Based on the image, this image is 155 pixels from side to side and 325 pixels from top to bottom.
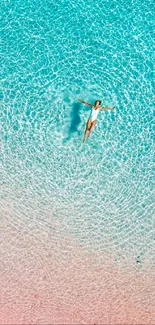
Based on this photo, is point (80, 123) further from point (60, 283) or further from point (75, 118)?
point (60, 283)

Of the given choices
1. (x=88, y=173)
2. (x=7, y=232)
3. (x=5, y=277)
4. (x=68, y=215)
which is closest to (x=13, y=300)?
(x=5, y=277)

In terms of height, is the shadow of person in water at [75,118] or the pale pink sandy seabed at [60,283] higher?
the shadow of person in water at [75,118]

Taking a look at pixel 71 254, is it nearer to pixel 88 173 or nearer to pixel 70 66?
pixel 88 173

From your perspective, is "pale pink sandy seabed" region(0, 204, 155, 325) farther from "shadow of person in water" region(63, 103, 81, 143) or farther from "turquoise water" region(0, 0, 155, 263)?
"shadow of person in water" region(63, 103, 81, 143)

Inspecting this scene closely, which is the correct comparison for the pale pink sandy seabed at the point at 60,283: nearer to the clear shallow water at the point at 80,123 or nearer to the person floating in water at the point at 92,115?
the clear shallow water at the point at 80,123

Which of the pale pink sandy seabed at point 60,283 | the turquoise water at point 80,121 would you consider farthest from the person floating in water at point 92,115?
the pale pink sandy seabed at point 60,283
